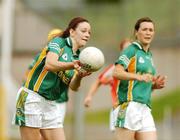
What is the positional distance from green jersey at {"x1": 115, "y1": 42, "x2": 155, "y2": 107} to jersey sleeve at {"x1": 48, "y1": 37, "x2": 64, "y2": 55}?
788 millimetres

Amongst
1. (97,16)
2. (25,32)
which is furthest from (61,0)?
(25,32)

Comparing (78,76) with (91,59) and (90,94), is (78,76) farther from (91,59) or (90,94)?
(90,94)

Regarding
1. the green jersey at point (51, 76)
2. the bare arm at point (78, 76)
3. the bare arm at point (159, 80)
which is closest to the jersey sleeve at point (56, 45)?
the green jersey at point (51, 76)

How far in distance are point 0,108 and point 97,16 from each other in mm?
14234

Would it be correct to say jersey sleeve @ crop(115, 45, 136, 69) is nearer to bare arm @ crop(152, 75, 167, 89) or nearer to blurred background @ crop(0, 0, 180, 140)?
bare arm @ crop(152, 75, 167, 89)

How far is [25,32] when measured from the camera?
28516 millimetres

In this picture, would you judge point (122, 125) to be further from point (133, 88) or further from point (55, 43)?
point (55, 43)

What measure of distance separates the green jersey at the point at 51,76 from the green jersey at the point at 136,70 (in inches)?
24.1

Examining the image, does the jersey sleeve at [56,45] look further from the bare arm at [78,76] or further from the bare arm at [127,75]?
the bare arm at [127,75]

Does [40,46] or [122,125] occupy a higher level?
[40,46]

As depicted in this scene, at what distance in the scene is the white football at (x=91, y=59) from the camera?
28.5 feet

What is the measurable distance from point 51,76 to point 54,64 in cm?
64

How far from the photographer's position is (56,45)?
9109 mm

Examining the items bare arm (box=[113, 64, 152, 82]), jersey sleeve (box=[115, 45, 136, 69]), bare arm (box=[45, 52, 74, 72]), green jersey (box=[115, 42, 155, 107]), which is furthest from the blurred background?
bare arm (box=[45, 52, 74, 72])
